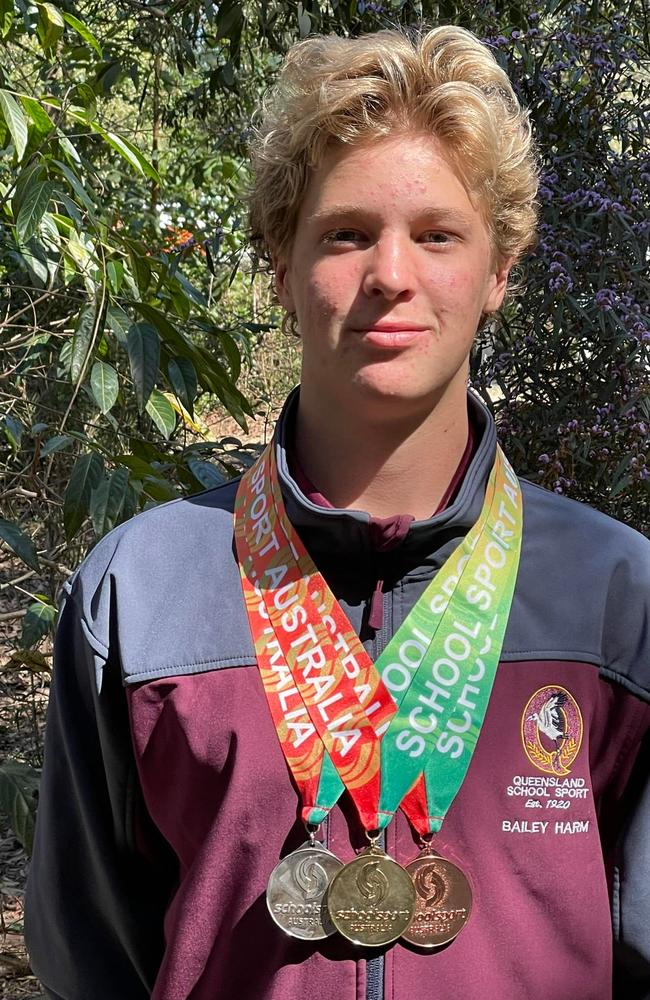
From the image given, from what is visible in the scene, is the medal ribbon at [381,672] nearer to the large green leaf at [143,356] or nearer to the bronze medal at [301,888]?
the bronze medal at [301,888]

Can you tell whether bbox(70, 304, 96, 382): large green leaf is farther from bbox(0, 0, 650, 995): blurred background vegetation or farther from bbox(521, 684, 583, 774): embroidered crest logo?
bbox(521, 684, 583, 774): embroidered crest logo

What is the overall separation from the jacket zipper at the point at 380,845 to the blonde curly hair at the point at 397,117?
57 cm

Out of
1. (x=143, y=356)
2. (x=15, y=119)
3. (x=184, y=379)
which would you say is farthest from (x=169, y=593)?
(x=15, y=119)

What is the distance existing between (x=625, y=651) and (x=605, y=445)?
1.65 meters

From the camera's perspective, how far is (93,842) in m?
1.87

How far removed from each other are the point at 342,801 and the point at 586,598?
0.44m

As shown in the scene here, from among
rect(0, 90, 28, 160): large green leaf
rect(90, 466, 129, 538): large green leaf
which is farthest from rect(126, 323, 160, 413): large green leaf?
rect(0, 90, 28, 160): large green leaf

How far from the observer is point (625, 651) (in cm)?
170

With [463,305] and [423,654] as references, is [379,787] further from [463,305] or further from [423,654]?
[463,305]

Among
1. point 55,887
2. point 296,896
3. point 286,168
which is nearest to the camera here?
point 296,896

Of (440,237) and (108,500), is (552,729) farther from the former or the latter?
(108,500)

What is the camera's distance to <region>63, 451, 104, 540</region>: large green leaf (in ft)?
8.62

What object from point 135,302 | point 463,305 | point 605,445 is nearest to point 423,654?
point 463,305

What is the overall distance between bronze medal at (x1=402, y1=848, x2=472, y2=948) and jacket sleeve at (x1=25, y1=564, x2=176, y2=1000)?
46cm
